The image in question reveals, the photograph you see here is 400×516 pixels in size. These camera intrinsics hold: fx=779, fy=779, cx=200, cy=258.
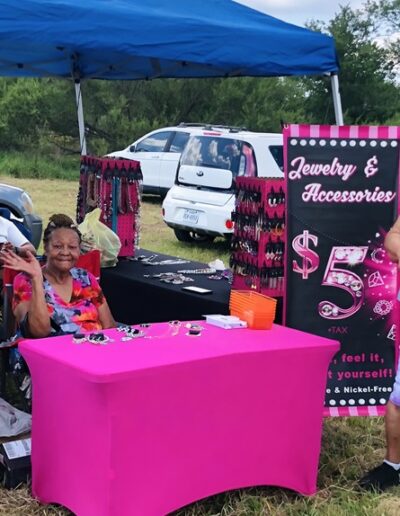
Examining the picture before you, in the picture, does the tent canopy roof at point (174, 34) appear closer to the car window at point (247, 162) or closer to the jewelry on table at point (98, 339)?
the jewelry on table at point (98, 339)

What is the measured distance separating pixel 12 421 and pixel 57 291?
2.13ft

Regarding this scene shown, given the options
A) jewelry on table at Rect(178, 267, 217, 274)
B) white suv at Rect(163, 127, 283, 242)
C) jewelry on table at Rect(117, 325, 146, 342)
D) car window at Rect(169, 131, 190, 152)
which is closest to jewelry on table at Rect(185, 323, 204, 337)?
jewelry on table at Rect(117, 325, 146, 342)

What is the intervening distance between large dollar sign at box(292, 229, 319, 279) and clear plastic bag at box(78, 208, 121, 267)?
68.0 inches

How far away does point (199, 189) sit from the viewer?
928 cm

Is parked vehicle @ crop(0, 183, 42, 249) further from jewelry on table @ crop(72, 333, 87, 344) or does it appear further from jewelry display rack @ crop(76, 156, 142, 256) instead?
jewelry on table @ crop(72, 333, 87, 344)

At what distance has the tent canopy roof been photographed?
3.85 meters

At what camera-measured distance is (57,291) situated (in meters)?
3.79

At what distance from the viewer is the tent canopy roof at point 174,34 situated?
152 inches

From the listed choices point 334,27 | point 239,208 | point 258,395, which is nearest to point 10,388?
point 239,208

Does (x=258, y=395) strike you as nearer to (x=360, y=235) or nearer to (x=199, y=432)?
(x=199, y=432)

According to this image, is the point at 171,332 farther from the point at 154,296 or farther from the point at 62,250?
the point at 154,296

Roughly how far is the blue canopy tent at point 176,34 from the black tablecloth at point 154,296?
4.19ft

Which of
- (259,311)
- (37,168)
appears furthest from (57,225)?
(37,168)

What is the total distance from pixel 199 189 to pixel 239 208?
204 inches
